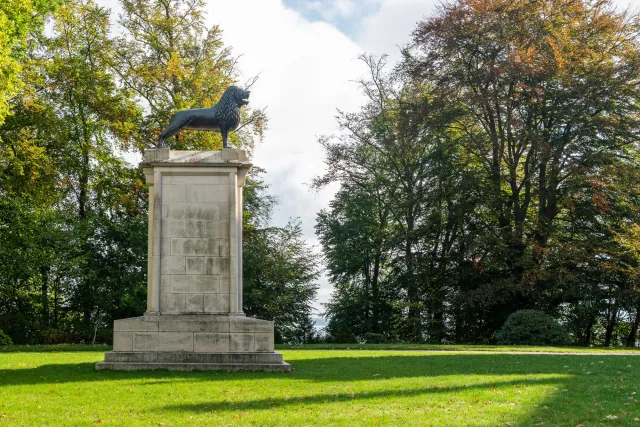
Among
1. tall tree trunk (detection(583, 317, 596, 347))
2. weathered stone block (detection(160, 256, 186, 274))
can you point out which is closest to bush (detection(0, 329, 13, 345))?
weathered stone block (detection(160, 256, 186, 274))

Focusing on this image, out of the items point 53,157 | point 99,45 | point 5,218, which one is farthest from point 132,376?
point 99,45

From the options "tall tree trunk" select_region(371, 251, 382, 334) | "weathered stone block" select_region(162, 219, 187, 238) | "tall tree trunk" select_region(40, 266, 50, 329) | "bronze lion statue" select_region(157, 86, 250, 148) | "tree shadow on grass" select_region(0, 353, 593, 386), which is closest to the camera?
"tree shadow on grass" select_region(0, 353, 593, 386)

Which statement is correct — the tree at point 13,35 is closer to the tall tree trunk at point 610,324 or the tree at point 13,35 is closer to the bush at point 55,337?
the bush at point 55,337

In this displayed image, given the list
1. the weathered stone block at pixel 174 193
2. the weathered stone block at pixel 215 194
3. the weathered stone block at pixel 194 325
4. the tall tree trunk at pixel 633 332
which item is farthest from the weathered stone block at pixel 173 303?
the tall tree trunk at pixel 633 332

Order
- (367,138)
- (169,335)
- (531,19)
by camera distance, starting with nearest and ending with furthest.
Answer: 1. (169,335)
2. (531,19)
3. (367,138)

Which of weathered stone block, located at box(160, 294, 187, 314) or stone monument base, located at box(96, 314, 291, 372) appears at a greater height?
weathered stone block, located at box(160, 294, 187, 314)

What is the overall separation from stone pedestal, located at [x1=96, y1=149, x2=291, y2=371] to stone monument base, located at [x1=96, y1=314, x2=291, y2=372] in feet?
0.07

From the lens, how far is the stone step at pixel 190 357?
16828 mm

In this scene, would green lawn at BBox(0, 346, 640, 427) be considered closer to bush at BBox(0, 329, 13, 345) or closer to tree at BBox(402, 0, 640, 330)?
bush at BBox(0, 329, 13, 345)

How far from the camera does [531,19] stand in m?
34.8

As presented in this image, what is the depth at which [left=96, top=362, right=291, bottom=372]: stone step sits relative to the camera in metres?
16.6

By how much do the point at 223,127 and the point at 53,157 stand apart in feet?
65.3

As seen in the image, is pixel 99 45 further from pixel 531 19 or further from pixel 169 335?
pixel 169 335

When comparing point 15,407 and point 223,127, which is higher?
point 223,127
